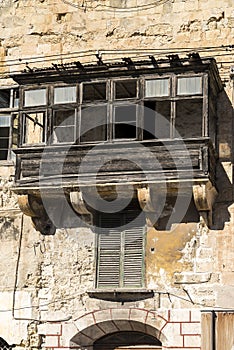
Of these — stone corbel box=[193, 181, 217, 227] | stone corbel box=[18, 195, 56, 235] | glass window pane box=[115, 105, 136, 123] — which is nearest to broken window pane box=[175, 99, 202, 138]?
glass window pane box=[115, 105, 136, 123]

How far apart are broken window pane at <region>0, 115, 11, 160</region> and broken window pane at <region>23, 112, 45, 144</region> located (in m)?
0.58

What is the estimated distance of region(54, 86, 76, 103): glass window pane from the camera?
18.0 m

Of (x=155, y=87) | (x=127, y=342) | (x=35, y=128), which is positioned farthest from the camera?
(x=35, y=128)

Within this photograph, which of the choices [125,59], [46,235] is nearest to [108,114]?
[125,59]

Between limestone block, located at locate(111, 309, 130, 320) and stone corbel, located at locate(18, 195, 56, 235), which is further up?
stone corbel, located at locate(18, 195, 56, 235)

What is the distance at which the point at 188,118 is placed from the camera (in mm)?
18328

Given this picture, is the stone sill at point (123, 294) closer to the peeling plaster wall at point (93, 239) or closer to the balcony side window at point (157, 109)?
the peeling plaster wall at point (93, 239)

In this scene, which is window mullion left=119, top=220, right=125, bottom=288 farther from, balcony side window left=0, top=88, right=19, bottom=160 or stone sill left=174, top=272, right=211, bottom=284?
balcony side window left=0, top=88, right=19, bottom=160

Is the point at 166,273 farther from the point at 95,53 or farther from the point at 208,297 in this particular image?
the point at 95,53

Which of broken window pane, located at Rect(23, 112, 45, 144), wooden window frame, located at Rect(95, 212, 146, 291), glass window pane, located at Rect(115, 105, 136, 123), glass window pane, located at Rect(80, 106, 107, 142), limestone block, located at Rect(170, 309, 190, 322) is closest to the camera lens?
limestone block, located at Rect(170, 309, 190, 322)

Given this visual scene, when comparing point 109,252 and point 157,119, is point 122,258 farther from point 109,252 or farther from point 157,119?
point 157,119

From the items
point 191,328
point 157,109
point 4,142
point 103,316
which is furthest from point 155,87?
point 191,328

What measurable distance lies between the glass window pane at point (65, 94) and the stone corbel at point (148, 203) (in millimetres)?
2240

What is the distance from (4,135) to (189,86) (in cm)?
420
